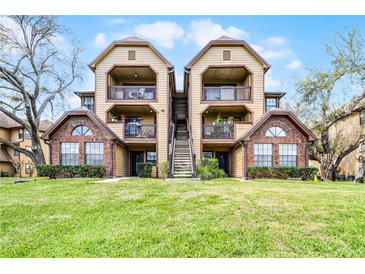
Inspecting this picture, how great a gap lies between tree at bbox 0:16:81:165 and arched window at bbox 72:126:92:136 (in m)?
6.37

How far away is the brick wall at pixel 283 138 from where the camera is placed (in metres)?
18.1

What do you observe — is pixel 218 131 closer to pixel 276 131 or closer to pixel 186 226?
pixel 276 131

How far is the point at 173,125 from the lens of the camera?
2275 cm

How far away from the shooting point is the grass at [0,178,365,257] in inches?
207

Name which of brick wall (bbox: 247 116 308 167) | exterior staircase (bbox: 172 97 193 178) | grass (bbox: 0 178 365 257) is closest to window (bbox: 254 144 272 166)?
brick wall (bbox: 247 116 308 167)

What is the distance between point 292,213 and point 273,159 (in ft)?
37.2

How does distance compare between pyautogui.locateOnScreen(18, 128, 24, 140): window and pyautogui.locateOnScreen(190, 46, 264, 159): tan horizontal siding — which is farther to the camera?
pyautogui.locateOnScreen(18, 128, 24, 140): window

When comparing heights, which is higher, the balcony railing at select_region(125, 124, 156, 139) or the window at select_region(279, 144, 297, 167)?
the balcony railing at select_region(125, 124, 156, 139)

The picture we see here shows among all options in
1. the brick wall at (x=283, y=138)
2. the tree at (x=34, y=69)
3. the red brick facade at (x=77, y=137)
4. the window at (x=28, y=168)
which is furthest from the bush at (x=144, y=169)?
the window at (x=28, y=168)

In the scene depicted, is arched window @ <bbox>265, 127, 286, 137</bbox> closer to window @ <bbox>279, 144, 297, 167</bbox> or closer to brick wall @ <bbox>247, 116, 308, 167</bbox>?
brick wall @ <bbox>247, 116, 308, 167</bbox>

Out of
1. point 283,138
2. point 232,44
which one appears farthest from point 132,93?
point 283,138

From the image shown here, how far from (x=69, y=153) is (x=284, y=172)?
12.4 metres

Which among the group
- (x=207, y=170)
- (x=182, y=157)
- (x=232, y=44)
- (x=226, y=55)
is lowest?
(x=207, y=170)

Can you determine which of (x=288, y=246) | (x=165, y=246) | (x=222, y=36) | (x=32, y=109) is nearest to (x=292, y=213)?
(x=288, y=246)
